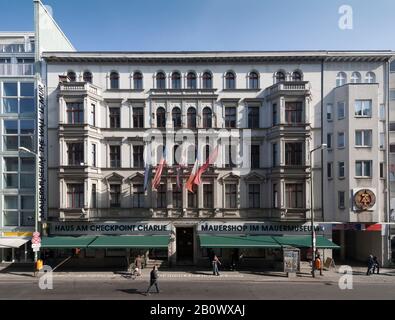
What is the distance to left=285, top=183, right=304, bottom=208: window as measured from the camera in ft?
82.7

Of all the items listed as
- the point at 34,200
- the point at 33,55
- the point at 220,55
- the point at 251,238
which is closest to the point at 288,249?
the point at 251,238

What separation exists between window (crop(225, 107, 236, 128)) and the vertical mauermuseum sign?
15782 millimetres

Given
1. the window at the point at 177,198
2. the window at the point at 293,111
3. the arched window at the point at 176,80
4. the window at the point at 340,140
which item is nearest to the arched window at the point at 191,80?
the arched window at the point at 176,80

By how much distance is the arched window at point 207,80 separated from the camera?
26.3m

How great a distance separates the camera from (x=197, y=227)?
1013 inches

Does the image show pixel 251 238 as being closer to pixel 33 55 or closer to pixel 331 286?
pixel 331 286

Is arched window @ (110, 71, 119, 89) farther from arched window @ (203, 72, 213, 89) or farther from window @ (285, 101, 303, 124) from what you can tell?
window @ (285, 101, 303, 124)

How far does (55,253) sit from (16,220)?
4.37 m

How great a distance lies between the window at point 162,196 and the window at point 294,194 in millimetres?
10340

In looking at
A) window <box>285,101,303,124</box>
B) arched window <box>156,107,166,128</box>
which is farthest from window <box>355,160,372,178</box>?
arched window <box>156,107,166,128</box>

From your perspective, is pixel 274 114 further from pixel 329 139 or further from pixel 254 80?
pixel 329 139

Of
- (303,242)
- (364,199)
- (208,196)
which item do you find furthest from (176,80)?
(364,199)

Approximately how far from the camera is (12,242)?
24812mm

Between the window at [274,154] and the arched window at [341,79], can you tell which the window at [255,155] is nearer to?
the window at [274,154]
